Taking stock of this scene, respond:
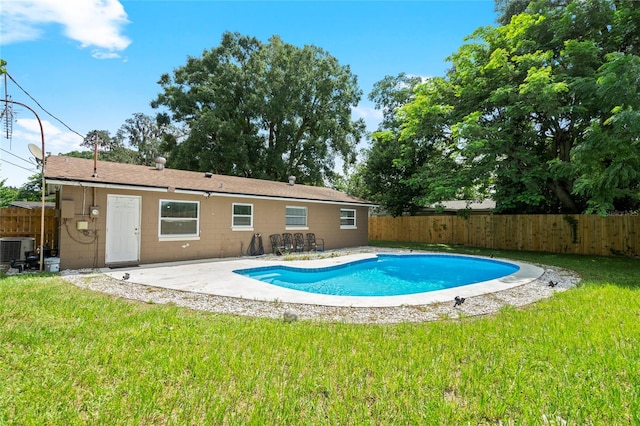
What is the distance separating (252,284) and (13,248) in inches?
274

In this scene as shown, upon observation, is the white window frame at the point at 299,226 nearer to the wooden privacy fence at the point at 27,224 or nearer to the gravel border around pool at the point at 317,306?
the gravel border around pool at the point at 317,306

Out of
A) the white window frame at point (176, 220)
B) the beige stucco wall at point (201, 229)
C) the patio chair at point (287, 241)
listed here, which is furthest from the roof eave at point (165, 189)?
the patio chair at point (287, 241)

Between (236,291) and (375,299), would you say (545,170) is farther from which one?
(236,291)

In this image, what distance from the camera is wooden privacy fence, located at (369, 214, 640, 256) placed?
1298cm

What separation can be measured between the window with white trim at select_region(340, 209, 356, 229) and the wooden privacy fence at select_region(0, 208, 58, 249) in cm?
1146

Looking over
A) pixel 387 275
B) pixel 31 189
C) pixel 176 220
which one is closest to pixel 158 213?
pixel 176 220

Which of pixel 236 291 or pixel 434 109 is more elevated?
pixel 434 109

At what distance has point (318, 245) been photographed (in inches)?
579

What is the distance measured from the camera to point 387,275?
33.8ft

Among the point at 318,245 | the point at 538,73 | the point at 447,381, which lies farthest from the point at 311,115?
the point at 447,381

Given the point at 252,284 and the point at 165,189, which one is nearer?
the point at 252,284

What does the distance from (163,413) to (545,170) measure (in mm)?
16073

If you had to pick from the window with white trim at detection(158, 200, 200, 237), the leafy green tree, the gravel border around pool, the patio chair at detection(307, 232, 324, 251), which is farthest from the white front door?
the leafy green tree

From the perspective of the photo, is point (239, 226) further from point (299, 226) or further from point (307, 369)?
point (307, 369)
